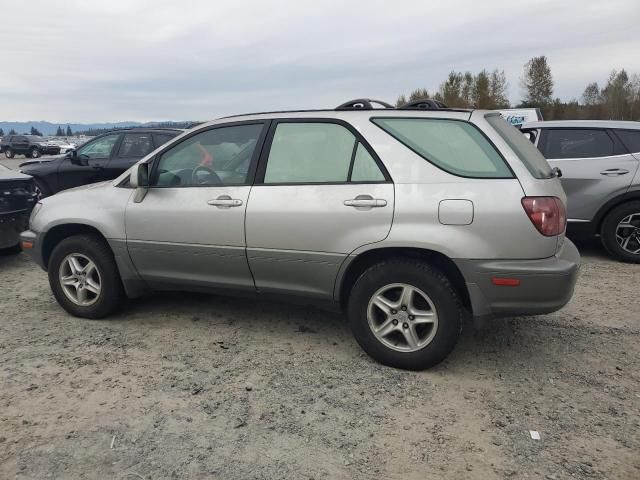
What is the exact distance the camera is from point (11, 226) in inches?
235

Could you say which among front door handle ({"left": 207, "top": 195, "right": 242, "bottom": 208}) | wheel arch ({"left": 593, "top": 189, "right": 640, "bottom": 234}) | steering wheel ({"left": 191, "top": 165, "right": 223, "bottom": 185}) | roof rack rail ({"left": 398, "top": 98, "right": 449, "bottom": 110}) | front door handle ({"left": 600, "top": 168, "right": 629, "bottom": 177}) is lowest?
wheel arch ({"left": 593, "top": 189, "right": 640, "bottom": 234})

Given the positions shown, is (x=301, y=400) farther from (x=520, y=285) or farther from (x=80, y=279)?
(x=80, y=279)

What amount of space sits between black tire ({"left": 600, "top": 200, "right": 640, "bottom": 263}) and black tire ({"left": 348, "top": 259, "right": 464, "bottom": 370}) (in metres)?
4.04

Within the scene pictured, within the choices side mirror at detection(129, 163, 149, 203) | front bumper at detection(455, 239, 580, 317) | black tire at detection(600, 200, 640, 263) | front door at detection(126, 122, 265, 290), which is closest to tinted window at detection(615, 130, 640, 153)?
black tire at detection(600, 200, 640, 263)

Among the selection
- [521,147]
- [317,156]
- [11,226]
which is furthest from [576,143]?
[11,226]

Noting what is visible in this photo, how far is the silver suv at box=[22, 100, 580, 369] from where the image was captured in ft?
10.0

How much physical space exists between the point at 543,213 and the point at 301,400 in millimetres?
1830

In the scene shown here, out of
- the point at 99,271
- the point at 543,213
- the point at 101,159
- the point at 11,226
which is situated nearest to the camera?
the point at 543,213

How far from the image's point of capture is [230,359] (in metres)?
3.59

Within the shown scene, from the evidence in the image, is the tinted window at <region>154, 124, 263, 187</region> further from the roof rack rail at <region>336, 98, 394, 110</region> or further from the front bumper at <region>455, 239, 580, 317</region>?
the front bumper at <region>455, 239, 580, 317</region>

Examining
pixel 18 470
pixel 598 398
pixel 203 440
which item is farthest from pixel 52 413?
pixel 598 398

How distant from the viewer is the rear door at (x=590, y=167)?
242 inches

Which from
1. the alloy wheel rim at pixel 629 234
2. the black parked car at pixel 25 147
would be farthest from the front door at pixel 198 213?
the black parked car at pixel 25 147

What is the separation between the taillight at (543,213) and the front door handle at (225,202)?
1946 millimetres
